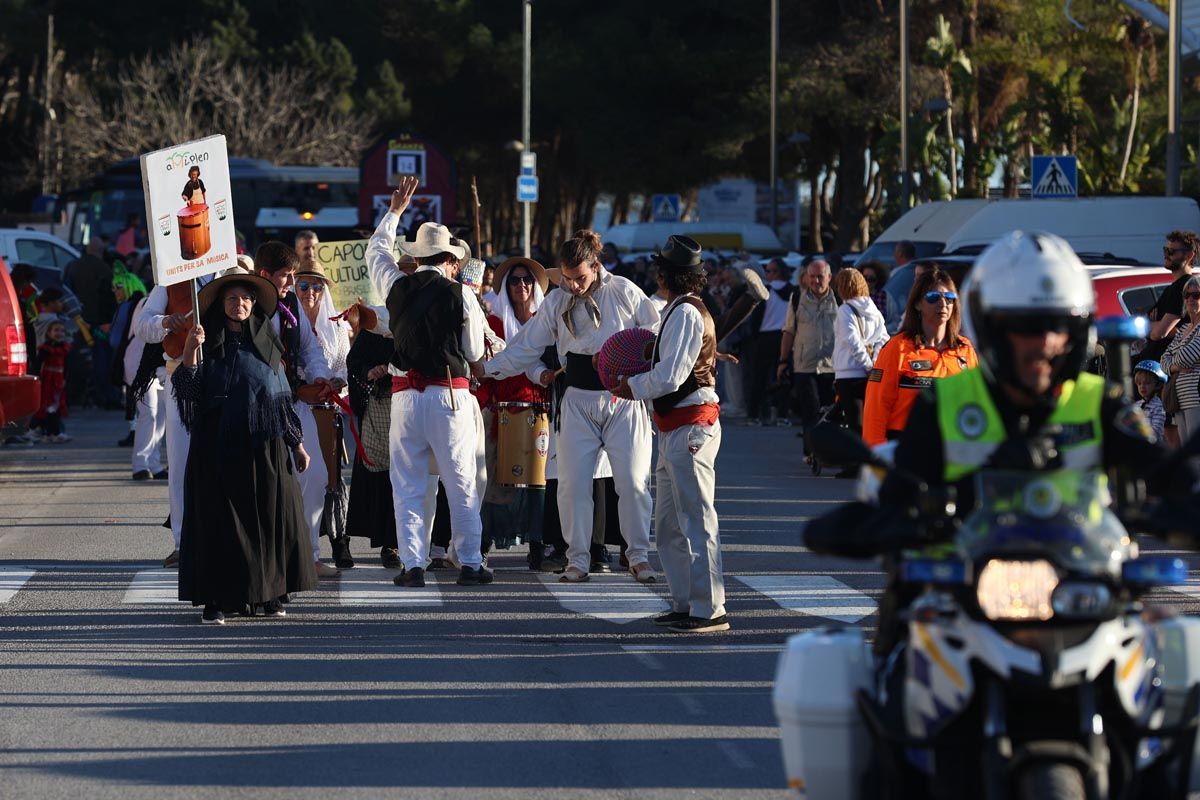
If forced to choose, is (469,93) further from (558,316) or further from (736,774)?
(736,774)

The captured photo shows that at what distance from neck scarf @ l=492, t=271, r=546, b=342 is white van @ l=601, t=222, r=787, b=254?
31.3m

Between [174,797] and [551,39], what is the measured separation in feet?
177

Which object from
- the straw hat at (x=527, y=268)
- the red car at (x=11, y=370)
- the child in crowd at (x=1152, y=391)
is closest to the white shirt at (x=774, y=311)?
the red car at (x=11, y=370)

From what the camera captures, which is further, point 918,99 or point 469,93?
point 469,93

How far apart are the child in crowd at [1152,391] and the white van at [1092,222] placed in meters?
9.42

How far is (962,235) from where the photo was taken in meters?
23.3

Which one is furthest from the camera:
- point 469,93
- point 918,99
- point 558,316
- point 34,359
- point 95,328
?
point 469,93

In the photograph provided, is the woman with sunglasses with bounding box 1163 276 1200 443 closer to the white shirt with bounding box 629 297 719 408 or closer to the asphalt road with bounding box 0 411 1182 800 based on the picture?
the asphalt road with bounding box 0 411 1182 800

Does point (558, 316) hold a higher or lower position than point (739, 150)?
lower

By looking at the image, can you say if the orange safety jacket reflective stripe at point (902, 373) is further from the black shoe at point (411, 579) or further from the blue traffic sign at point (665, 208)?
the blue traffic sign at point (665, 208)

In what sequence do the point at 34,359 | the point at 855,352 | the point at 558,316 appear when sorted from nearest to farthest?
the point at 558,316
the point at 855,352
the point at 34,359

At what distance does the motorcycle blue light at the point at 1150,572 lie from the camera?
4609 millimetres

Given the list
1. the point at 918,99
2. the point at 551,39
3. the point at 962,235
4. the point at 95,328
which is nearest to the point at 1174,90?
the point at 962,235

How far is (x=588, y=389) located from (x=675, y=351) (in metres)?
1.87
